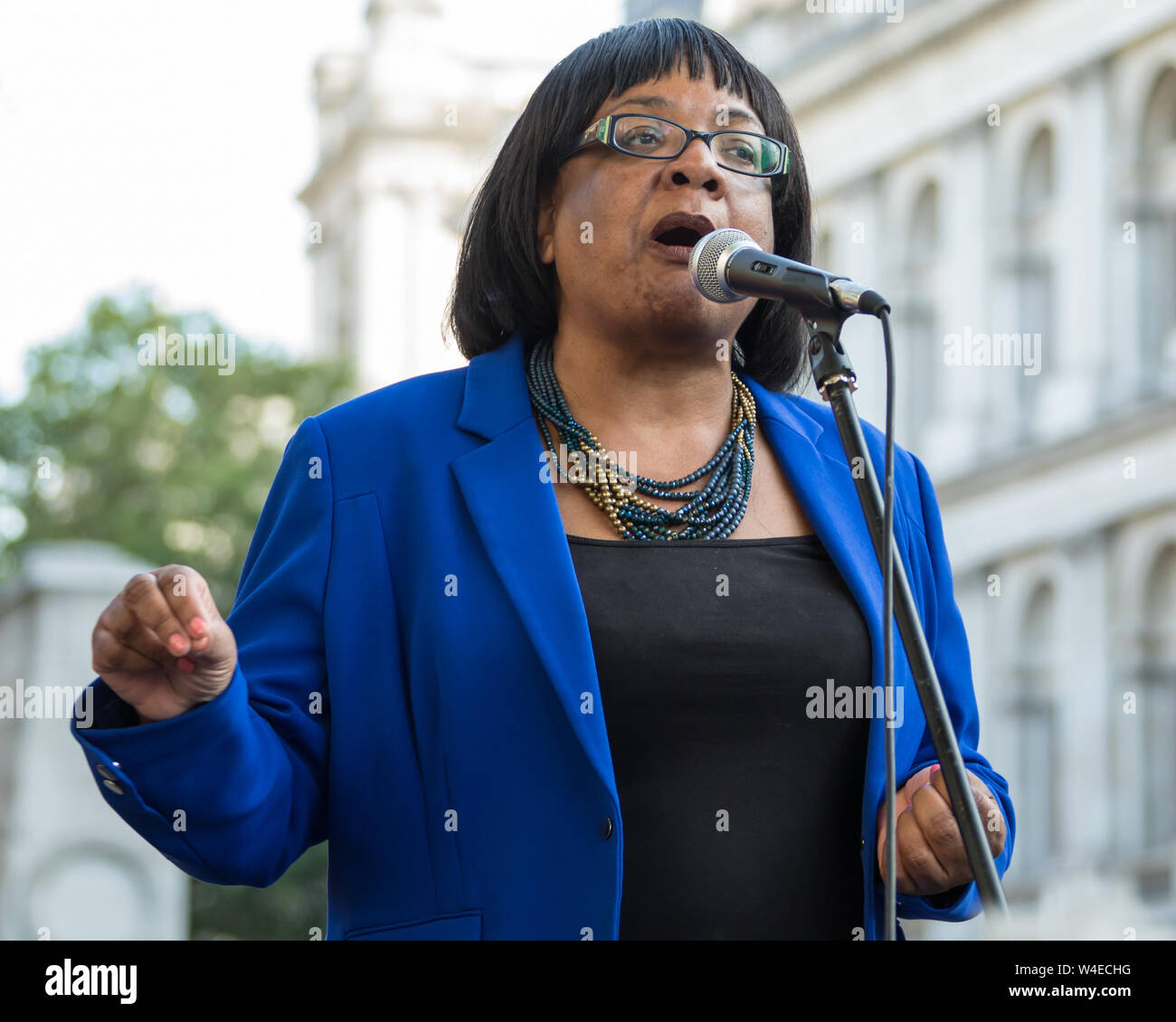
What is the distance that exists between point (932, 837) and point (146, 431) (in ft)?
125

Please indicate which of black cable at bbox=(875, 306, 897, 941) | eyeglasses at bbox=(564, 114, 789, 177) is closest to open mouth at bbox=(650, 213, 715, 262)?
eyeglasses at bbox=(564, 114, 789, 177)

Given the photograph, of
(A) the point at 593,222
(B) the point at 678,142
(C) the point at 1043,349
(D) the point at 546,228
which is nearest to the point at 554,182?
(D) the point at 546,228

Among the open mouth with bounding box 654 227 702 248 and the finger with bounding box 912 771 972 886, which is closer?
the finger with bounding box 912 771 972 886

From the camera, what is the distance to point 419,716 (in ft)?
11.4

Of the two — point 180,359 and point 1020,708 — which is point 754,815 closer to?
point 1020,708

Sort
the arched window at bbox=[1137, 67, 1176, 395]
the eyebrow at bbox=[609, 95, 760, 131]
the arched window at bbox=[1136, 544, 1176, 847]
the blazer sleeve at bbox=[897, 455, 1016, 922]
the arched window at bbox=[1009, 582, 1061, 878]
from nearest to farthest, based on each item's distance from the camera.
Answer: the blazer sleeve at bbox=[897, 455, 1016, 922]
the eyebrow at bbox=[609, 95, 760, 131]
the arched window at bbox=[1136, 544, 1176, 847]
the arched window at bbox=[1137, 67, 1176, 395]
the arched window at bbox=[1009, 582, 1061, 878]

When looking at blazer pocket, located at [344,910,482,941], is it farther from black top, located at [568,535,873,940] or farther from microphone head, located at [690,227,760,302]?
microphone head, located at [690,227,760,302]

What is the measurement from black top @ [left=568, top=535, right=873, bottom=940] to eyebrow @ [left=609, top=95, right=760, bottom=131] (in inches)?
29.9

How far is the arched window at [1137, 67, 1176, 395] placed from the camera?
97.8 feet

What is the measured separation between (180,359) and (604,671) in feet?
126

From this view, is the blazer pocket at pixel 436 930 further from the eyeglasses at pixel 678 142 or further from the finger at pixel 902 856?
the eyeglasses at pixel 678 142

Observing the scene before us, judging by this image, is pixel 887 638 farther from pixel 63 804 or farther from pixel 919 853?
pixel 63 804

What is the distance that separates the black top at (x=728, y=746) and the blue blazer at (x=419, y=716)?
6 cm
